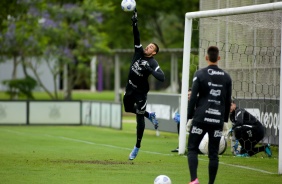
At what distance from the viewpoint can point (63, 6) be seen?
1909 inches

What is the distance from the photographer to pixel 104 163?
1595 cm

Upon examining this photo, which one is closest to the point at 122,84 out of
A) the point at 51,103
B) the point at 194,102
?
the point at 51,103

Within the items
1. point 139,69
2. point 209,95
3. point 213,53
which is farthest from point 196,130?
point 139,69

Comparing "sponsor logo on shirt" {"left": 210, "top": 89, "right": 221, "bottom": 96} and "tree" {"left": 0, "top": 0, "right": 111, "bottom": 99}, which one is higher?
"tree" {"left": 0, "top": 0, "right": 111, "bottom": 99}

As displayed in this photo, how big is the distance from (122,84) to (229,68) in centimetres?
6096

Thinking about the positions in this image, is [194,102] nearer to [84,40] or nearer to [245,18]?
[245,18]

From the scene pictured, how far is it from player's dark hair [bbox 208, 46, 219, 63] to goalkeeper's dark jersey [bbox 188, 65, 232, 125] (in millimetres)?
141

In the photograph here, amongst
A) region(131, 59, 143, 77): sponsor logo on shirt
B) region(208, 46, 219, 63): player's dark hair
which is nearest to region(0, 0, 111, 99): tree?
region(131, 59, 143, 77): sponsor logo on shirt

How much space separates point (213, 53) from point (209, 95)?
645mm

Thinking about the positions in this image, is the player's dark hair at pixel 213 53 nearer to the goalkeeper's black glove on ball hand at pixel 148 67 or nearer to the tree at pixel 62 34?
the goalkeeper's black glove on ball hand at pixel 148 67

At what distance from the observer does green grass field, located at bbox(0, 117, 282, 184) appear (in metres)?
13.4

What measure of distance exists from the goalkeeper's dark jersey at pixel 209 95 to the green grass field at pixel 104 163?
1.70 metres

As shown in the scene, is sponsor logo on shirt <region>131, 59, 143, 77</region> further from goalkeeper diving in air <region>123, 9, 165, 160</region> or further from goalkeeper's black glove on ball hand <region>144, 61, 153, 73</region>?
goalkeeper's black glove on ball hand <region>144, 61, 153, 73</region>

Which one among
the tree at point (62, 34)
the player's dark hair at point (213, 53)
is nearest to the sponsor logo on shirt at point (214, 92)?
the player's dark hair at point (213, 53)
